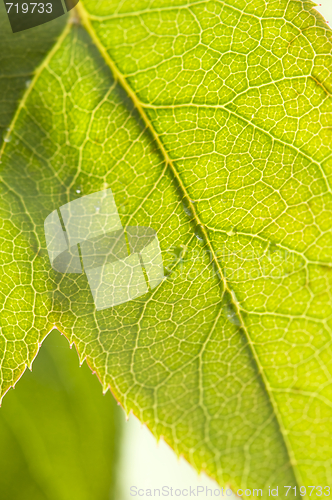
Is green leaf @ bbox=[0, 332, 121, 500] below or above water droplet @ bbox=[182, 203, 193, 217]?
below

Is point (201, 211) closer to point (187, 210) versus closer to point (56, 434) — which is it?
point (187, 210)

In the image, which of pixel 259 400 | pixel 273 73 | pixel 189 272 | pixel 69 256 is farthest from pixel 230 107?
pixel 259 400

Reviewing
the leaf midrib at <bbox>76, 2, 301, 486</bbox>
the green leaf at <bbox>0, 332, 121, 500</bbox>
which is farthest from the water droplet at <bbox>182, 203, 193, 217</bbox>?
the green leaf at <bbox>0, 332, 121, 500</bbox>

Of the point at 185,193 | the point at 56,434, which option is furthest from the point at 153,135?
the point at 56,434

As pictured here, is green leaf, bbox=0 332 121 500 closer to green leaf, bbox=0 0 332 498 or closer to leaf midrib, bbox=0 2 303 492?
green leaf, bbox=0 0 332 498


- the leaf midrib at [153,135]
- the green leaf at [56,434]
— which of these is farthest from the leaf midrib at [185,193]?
the green leaf at [56,434]

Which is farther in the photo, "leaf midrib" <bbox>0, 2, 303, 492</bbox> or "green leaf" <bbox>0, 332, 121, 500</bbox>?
"green leaf" <bbox>0, 332, 121, 500</bbox>
